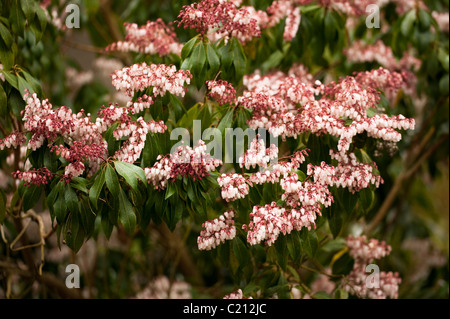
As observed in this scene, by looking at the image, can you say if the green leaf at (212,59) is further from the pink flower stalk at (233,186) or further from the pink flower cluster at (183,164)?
the pink flower stalk at (233,186)

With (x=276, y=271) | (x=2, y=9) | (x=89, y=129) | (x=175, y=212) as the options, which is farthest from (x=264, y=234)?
(x=2, y=9)

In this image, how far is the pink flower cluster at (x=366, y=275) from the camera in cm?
222

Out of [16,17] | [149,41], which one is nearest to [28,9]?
[16,17]

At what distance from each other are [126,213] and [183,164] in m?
0.25

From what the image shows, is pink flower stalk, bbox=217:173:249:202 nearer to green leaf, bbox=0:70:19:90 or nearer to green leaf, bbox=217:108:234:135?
green leaf, bbox=217:108:234:135

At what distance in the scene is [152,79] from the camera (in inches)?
70.1

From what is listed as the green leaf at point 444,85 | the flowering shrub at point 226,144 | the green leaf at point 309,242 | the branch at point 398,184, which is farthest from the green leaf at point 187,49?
the branch at point 398,184

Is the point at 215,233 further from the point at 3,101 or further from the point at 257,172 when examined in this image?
the point at 3,101

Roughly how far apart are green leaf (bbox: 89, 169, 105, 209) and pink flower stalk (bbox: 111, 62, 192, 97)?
301 mm

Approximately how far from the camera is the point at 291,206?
1.73 metres

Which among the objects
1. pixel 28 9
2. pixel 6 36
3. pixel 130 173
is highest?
pixel 28 9

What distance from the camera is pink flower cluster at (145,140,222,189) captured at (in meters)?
1.71
